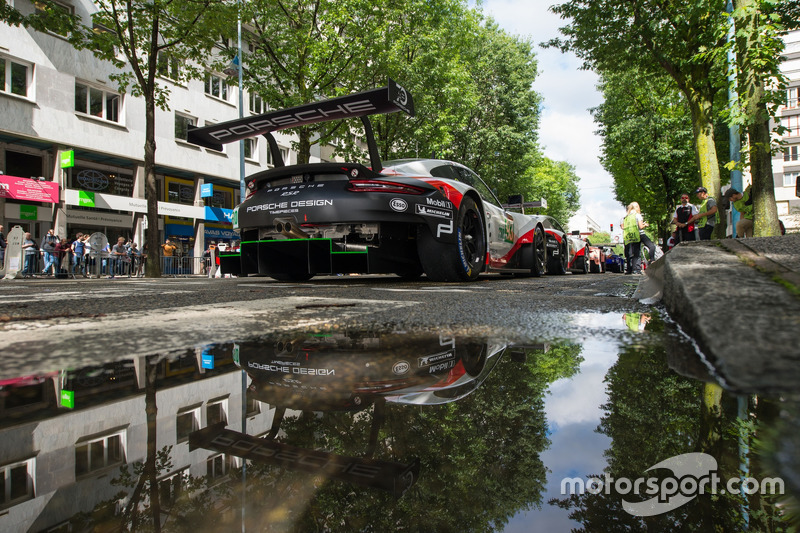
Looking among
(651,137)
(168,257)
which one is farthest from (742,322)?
(651,137)

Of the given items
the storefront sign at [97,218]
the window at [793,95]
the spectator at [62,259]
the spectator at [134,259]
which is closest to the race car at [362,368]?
the spectator at [62,259]

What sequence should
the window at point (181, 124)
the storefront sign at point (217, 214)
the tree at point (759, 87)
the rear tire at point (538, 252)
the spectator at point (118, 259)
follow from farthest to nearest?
the storefront sign at point (217, 214), the window at point (181, 124), the spectator at point (118, 259), the tree at point (759, 87), the rear tire at point (538, 252)

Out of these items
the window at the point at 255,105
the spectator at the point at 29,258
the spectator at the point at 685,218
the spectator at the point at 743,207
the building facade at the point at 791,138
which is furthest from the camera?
the building facade at the point at 791,138

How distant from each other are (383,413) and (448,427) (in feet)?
0.43

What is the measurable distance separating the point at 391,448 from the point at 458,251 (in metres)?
4.62

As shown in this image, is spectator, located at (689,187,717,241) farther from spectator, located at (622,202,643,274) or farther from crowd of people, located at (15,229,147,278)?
crowd of people, located at (15,229,147,278)

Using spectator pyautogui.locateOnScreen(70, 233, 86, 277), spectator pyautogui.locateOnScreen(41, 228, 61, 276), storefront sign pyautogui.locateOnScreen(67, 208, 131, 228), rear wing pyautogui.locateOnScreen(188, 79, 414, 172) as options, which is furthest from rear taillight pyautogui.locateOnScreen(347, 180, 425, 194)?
storefront sign pyautogui.locateOnScreen(67, 208, 131, 228)

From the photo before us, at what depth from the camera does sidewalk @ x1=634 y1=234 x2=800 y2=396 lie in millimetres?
885

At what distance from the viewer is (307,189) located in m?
5.01

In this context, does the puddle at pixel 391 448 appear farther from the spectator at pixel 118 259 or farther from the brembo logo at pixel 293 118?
the spectator at pixel 118 259

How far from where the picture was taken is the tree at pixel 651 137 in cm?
2411

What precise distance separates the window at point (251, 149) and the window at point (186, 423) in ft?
91.2

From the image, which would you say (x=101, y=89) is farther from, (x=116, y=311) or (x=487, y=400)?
(x=487, y=400)

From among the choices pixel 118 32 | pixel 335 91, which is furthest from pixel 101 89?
pixel 335 91
